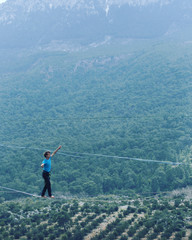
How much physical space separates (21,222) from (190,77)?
78.1 meters

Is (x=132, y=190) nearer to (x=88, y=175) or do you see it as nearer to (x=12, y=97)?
(x=88, y=175)

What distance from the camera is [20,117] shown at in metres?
98.6

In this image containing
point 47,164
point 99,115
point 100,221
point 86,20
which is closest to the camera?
point 47,164

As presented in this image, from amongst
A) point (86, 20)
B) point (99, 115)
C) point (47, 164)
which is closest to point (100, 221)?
point (47, 164)

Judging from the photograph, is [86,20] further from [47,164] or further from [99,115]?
[47,164]

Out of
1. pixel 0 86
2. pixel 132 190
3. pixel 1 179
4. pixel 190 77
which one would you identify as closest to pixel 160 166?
pixel 132 190

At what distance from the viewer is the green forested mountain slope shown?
6338 cm

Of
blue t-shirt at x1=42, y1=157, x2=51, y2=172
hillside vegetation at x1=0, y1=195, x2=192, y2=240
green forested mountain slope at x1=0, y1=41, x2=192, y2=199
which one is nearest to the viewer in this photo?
blue t-shirt at x1=42, y1=157, x2=51, y2=172

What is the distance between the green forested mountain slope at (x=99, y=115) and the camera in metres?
63.4

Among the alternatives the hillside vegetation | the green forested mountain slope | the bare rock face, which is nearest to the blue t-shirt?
→ the hillside vegetation

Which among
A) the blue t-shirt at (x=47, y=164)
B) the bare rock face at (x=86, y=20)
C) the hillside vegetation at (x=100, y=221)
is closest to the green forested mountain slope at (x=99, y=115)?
the hillside vegetation at (x=100, y=221)

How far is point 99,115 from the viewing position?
3696 inches

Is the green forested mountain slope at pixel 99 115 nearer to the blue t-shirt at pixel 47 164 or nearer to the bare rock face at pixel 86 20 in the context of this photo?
the bare rock face at pixel 86 20

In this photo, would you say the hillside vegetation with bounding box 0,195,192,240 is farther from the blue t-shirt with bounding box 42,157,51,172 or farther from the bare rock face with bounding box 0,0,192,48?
the bare rock face with bounding box 0,0,192,48
